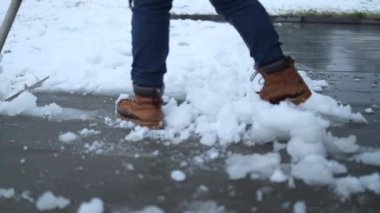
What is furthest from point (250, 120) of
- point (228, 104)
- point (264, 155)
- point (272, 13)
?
point (272, 13)

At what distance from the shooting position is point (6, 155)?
1697 mm

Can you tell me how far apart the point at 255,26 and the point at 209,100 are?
0.38 m

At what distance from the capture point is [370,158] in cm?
167

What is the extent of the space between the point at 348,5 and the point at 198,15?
3.19 metres

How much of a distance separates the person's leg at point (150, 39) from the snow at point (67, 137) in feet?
1.09

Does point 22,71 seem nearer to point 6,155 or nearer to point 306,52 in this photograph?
point 6,155

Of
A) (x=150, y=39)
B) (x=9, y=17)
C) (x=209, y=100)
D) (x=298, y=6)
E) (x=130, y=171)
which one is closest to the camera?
(x=130, y=171)

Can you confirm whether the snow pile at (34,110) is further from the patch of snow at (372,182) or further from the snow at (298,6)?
the snow at (298,6)

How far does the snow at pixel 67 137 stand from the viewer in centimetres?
183

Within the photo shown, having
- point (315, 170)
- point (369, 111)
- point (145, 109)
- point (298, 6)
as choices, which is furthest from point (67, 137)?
point (298, 6)

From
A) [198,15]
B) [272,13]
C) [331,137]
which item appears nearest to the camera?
[331,137]

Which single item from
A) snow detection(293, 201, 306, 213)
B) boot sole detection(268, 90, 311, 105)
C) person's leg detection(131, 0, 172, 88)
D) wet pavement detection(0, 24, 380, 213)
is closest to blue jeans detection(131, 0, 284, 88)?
person's leg detection(131, 0, 172, 88)

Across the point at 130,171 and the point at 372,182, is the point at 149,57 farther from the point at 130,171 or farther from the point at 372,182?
the point at 372,182

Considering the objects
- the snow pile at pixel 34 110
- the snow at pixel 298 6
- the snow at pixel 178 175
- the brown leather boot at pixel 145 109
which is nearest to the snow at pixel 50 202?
the snow at pixel 178 175
